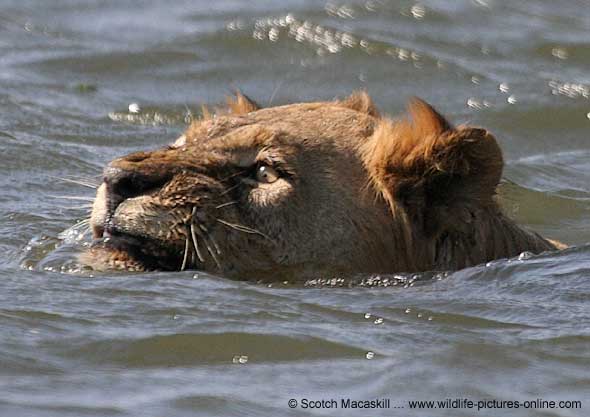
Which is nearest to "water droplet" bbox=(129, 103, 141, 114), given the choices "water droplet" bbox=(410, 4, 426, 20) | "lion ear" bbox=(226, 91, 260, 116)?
"water droplet" bbox=(410, 4, 426, 20)

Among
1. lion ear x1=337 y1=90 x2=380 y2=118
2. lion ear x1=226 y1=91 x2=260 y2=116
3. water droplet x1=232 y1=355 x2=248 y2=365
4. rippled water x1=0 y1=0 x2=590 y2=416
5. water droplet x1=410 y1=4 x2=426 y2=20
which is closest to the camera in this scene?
rippled water x1=0 y1=0 x2=590 y2=416

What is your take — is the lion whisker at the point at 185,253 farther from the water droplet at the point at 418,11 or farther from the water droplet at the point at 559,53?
the water droplet at the point at 418,11

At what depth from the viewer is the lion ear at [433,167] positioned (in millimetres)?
7324

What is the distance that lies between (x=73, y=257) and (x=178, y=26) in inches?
310

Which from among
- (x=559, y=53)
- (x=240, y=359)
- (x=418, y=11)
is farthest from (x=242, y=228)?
(x=418, y=11)

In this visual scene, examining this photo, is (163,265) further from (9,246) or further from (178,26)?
(178,26)

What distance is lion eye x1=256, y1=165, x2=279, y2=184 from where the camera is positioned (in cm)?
732

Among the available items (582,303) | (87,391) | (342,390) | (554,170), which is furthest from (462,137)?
(554,170)

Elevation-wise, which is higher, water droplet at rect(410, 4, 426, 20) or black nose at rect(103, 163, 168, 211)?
black nose at rect(103, 163, 168, 211)

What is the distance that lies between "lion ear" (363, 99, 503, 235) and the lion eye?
43 cm

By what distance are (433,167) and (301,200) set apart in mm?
597

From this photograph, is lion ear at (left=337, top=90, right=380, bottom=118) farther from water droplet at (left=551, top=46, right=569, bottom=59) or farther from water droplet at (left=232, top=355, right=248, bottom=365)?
water droplet at (left=551, top=46, right=569, bottom=59)

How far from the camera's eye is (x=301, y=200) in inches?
288

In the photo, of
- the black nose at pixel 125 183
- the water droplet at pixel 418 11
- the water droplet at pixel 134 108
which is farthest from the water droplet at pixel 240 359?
the water droplet at pixel 418 11
